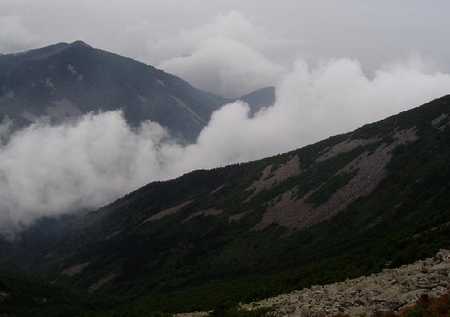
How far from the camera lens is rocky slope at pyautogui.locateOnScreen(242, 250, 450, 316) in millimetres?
39469

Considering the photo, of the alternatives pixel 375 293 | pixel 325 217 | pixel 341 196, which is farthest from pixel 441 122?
pixel 375 293

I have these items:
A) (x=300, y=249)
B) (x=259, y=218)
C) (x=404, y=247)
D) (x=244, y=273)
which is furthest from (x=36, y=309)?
(x=404, y=247)

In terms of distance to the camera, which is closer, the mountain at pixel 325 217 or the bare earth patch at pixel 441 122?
the mountain at pixel 325 217

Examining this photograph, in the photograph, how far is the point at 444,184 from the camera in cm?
12356

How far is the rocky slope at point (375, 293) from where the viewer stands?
39469 mm

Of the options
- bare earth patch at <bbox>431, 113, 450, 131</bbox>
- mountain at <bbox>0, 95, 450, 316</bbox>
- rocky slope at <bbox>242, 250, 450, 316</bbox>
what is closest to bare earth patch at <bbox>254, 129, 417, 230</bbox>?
mountain at <bbox>0, 95, 450, 316</bbox>

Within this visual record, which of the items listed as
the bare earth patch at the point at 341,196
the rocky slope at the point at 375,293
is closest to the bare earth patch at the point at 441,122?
the bare earth patch at the point at 341,196

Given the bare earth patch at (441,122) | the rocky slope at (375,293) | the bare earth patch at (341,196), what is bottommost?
the rocky slope at (375,293)

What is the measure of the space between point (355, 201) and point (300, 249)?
80.1 ft

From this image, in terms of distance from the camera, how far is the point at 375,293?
144ft

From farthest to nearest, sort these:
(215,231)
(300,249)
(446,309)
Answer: (215,231)
(300,249)
(446,309)

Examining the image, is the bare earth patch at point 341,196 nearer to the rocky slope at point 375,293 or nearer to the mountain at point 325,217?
the mountain at point 325,217

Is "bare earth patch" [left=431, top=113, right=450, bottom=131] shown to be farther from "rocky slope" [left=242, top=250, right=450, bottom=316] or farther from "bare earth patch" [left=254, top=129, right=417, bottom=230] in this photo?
"rocky slope" [left=242, top=250, right=450, bottom=316]

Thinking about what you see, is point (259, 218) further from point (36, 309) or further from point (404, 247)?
point (404, 247)
